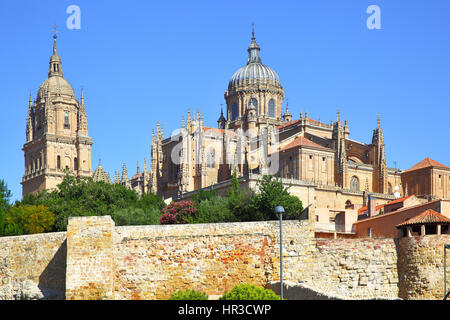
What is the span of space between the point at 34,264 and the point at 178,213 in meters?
16.2

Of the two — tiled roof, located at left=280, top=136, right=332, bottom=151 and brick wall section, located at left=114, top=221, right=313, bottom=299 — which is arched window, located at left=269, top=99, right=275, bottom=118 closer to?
tiled roof, located at left=280, top=136, right=332, bottom=151

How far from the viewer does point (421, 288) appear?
3055 centimetres

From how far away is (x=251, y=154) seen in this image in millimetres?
73812

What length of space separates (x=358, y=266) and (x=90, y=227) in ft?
32.3

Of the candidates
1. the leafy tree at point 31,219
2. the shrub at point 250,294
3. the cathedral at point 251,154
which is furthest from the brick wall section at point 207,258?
the cathedral at point 251,154

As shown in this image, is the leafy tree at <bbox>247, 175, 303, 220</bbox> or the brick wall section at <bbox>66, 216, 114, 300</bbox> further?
the leafy tree at <bbox>247, 175, 303, 220</bbox>

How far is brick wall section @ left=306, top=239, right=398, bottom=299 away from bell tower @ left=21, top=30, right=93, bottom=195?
68571mm

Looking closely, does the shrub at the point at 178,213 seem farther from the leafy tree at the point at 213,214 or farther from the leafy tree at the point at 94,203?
the leafy tree at the point at 94,203

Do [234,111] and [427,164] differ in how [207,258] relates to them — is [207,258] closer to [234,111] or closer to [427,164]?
[427,164]

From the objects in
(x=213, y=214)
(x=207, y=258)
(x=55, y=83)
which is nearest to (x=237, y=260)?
(x=207, y=258)

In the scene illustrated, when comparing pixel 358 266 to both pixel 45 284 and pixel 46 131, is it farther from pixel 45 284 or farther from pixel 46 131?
pixel 46 131

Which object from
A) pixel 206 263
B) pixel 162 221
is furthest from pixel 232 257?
pixel 162 221

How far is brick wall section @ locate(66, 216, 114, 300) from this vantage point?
96.4 feet

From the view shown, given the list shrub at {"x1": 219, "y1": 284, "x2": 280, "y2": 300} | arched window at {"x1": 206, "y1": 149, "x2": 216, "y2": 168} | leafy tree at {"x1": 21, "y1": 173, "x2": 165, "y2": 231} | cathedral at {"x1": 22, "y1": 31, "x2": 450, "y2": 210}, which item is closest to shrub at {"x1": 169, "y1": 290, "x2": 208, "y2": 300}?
shrub at {"x1": 219, "y1": 284, "x2": 280, "y2": 300}
